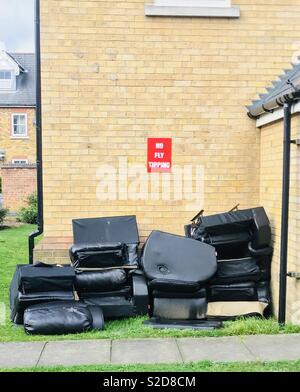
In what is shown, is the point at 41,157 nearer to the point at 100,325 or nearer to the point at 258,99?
the point at 100,325

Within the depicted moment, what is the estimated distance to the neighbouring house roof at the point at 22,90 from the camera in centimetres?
3256

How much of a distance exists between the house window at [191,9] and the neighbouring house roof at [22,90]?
26.8 metres

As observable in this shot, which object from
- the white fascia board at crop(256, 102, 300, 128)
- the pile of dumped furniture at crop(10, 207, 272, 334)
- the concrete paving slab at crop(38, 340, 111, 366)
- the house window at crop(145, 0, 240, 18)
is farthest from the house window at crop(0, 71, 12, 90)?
the concrete paving slab at crop(38, 340, 111, 366)

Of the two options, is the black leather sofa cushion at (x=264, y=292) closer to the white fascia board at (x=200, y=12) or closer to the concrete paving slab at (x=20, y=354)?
the concrete paving slab at (x=20, y=354)

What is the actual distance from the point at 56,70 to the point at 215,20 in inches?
91.8

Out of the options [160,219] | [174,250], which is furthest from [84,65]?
[174,250]

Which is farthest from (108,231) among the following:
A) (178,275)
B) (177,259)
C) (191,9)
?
(191,9)

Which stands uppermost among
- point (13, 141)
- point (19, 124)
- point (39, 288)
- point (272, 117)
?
point (19, 124)

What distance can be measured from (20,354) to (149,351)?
1238mm

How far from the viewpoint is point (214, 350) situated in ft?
15.8

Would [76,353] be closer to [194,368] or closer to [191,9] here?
[194,368]

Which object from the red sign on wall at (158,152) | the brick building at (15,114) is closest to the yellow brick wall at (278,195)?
the red sign on wall at (158,152)

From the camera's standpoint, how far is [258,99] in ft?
22.6

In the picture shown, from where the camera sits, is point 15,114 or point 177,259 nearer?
point 177,259
